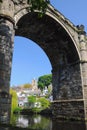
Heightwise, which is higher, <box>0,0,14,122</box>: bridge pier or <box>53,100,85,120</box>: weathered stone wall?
<box>0,0,14,122</box>: bridge pier

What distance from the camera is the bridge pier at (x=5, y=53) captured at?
9805mm

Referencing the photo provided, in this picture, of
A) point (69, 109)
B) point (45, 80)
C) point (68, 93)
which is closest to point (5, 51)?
point (69, 109)

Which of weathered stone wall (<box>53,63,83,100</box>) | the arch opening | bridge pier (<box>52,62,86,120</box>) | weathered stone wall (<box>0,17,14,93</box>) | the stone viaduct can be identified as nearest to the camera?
weathered stone wall (<box>0,17,14,93</box>)

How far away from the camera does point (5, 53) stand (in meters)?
11.0

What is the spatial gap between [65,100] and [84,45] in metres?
5.89

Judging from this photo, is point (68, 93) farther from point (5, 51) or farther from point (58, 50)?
point (5, 51)

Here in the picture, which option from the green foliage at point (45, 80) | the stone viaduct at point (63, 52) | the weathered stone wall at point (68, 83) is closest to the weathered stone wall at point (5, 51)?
the stone viaduct at point (63, 52)

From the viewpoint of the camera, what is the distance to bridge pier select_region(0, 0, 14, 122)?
386 inches

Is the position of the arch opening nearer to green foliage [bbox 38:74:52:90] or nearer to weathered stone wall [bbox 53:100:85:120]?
weathered stone wall [bbox 53:100:85:120]

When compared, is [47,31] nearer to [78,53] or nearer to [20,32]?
[20,32]

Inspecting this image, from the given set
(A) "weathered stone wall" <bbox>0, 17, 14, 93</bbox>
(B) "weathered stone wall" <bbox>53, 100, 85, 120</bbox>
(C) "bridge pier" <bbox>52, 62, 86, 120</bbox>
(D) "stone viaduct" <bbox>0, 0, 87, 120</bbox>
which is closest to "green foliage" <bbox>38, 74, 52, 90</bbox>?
(D) "stone viaduct" <bbox>0, 0, 87, 120</bbox>

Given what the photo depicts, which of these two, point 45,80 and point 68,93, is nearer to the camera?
point 68,93

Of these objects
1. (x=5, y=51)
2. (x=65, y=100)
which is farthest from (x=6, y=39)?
(x=65, y=100)

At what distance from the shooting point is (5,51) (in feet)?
36.0
